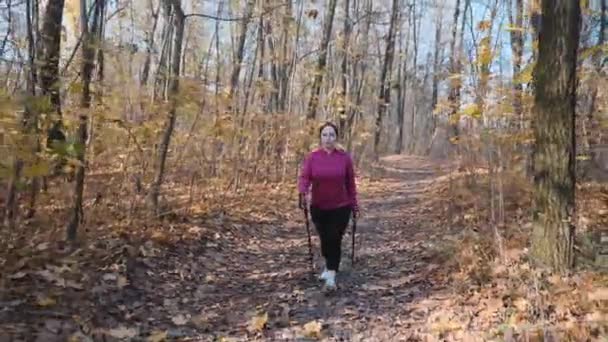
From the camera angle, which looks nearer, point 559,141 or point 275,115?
point 559,141

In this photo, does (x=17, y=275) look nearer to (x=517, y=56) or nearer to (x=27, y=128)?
(x=27, y=128)

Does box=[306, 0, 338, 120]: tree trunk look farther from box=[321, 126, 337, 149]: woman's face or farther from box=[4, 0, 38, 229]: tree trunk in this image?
box=[4, 0, 38, 229]: tree trunk

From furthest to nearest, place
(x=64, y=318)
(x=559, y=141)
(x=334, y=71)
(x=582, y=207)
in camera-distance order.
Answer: (x=334, y=71), (x=582, y=207), (x=559, y=141), (x=64, y=318)

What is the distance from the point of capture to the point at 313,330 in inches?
204

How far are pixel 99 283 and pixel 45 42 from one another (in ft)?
11.3

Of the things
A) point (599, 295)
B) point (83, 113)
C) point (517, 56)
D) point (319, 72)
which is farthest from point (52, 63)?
point (319, 72)

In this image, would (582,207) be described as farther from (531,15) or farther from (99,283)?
(99,283)

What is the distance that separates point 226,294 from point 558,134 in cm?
378

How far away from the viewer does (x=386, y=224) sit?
10906 mm

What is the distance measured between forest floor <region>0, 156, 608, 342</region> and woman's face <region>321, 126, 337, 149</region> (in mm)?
1585

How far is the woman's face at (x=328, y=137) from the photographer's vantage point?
Answer: 6.64 metres

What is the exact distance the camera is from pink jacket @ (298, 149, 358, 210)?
22.1 feet

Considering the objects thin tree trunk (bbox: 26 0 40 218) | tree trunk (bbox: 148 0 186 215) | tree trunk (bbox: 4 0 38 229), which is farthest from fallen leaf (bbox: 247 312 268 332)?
tree trunk (bbox: 148 0 186 215)

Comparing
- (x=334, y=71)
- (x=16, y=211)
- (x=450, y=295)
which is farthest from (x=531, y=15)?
(x=334, y=71)
